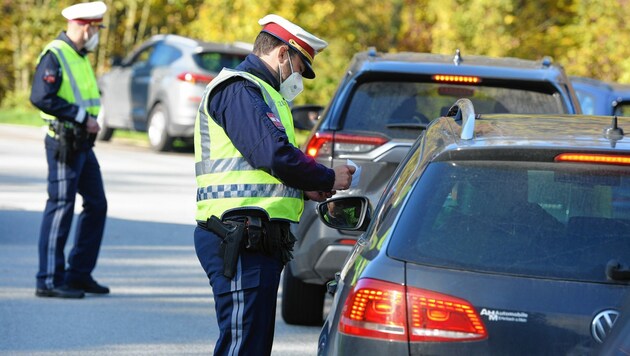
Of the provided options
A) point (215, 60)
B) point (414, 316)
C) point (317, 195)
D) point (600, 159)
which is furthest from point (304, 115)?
point (215, 60)

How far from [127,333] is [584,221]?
423cm

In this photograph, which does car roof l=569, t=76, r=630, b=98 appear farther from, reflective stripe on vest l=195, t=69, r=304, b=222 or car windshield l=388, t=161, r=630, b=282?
car windshield l=388, t=161, r=630, b=282

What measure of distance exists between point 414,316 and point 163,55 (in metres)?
18.3

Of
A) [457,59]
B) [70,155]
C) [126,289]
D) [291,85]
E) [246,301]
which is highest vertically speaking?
[457,59]

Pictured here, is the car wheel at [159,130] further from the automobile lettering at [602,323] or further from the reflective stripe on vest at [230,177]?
the automobile lettering at [602,323]

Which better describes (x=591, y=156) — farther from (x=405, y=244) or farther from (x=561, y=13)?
(x=561, y=13)

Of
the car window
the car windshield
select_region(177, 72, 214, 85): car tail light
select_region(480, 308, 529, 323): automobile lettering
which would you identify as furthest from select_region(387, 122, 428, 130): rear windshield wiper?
the car window

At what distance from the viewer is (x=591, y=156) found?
13.1 feet

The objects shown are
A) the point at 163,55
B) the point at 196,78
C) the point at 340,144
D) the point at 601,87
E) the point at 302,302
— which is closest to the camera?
the point at 340,144

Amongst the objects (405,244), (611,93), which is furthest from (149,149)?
(405,244)

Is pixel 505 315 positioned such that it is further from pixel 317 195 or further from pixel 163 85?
pixel 163 85

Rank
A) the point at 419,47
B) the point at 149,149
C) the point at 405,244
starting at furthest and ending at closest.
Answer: the point at 419,47 < the point at 149,149 < the point at 405,244

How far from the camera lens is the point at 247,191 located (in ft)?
15.8

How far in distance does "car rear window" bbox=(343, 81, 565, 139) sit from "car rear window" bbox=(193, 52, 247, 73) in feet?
42.7
